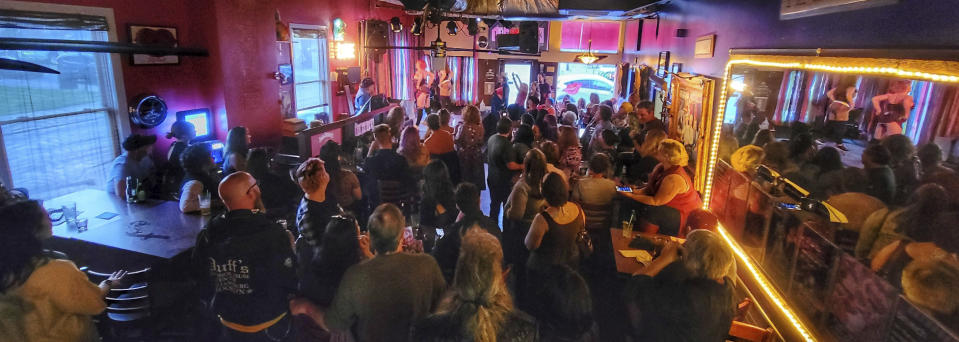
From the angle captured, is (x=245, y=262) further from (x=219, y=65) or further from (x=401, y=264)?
(x=219, y=65)

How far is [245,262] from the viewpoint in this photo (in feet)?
8.25

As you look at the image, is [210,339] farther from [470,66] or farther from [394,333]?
[470,66]

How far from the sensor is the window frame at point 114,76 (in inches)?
159

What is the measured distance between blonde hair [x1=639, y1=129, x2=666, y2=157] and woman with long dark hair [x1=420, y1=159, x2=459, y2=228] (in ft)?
6.48

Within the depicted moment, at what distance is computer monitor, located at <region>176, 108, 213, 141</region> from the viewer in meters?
5.56

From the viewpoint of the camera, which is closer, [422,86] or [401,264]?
[401,264]

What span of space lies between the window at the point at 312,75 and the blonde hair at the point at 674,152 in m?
5.94

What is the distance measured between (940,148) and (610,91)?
12351 mm

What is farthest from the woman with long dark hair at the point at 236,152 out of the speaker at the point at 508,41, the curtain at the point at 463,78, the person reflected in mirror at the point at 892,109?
the curtain at the point at 463,78

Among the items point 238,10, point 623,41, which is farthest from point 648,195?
point 623,41

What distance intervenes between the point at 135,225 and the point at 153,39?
2.32 meters

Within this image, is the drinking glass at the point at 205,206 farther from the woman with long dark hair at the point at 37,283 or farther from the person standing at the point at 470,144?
the person standing at the point at 470,144

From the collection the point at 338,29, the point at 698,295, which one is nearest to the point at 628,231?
the point at 698,295

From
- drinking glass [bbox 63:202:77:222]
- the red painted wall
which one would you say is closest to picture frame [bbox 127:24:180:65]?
the red painted wall
